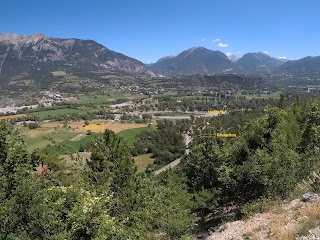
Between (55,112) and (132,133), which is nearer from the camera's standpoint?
(132,133)

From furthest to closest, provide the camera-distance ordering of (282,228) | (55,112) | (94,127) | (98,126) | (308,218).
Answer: (55,112)
(98,126)
(94,127)
(282,228)
(308,218)

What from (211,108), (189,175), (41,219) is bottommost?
(211,108)

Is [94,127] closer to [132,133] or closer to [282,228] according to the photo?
[132,133]

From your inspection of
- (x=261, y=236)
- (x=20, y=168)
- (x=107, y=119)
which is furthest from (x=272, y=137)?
(x=107, y=119)

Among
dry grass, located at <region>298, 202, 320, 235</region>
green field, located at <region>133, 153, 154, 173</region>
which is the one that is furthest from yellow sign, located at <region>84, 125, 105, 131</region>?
dry grass, located at <region>298, 202, 320, 235</region>

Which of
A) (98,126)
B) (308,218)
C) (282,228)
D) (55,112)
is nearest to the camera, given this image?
(308,218)

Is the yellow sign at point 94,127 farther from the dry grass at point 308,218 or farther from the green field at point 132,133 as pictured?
the dry grass at point 308,218

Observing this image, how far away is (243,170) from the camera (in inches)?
927

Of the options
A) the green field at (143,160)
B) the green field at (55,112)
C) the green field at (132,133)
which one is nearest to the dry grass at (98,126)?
the green field at (132,133)

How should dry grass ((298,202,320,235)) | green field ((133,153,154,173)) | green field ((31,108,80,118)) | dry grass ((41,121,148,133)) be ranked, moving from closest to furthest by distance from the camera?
dry grass ((298,202,320,235)), green field ((133,153,154,173)), dry grass ((41,121,148,133)), green field ((31,108,80,118))

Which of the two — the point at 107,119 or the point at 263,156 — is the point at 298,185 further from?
the point at 107,119

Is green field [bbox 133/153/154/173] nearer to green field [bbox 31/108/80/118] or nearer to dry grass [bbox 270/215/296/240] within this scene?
dry grass [bbox 270/215/296/240]

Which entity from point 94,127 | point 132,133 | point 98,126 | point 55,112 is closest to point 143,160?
point 132,133

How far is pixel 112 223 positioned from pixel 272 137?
22800 millimetres
